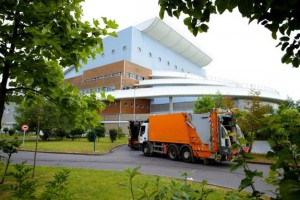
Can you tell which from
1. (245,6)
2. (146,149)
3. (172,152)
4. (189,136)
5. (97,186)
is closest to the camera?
(245,6)

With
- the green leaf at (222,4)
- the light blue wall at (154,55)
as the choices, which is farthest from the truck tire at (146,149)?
the light blue wall at (154,55)

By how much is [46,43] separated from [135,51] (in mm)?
65661

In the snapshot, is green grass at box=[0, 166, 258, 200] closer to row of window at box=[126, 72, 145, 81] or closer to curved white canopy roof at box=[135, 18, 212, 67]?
row of window at box=[126, 72, 145, 81]

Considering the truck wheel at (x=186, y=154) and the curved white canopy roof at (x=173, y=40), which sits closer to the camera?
the truck wheel at (x=186, y=154)

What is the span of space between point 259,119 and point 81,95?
423 centimetres

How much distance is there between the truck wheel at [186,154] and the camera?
16980mm

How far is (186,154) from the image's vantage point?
57.1 feet

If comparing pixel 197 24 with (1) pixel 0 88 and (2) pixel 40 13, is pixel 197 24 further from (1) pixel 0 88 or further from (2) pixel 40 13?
(1) pixel 0 88

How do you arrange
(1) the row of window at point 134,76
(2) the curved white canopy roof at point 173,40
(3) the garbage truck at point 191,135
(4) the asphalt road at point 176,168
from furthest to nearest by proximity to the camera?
1. (2) the curved white canopy roof at point 173,40
2. (1) the row of window at point 134,76
3. (3) the garbage truck at point 191,135
4. (4) the asphalt road at point 176,168

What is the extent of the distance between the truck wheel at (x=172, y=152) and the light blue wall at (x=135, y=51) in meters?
50.1

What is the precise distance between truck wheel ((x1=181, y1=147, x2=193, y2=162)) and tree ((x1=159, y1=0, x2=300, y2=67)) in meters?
14.9

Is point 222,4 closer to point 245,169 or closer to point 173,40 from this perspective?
point 245,169

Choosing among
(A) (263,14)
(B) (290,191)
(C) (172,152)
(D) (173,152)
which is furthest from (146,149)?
(B) (290,191)

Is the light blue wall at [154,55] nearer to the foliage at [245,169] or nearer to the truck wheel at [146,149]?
the truck wheel at [146,149]
